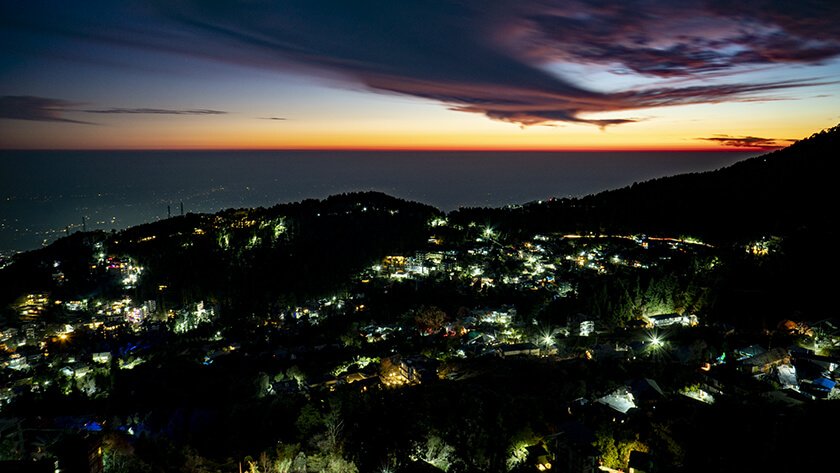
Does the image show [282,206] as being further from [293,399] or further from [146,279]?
[293,399]

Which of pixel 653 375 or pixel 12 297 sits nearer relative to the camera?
pixel 653 375

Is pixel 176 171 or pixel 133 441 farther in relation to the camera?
pixel 176 171

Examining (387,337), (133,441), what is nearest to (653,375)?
(387,337)

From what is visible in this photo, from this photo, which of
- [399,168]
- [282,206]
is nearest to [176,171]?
[399,168]

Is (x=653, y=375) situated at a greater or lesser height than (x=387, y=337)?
greater

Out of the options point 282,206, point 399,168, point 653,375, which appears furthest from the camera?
point 399,168

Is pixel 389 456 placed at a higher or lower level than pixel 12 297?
higher

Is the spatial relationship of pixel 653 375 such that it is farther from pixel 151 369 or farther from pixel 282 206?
pixel 282 206

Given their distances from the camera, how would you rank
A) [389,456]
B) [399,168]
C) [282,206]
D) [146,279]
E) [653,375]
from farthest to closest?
[399,168] < [282,206] < [146,279] < [653,375] < [389,456]

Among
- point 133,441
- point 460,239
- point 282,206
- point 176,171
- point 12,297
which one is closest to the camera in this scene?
point 133,441
